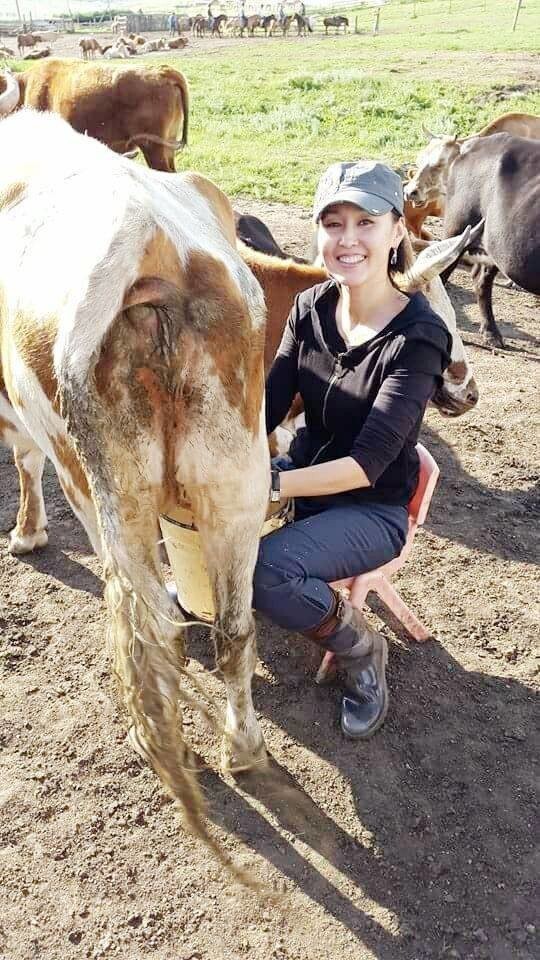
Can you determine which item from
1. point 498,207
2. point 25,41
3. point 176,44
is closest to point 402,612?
point 498,207

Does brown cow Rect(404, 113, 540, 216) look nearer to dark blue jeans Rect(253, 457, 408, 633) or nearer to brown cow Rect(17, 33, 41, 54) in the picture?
dark blue jeans Rect(253, 457, 408, 633)

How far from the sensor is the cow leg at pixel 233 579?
1954 mm

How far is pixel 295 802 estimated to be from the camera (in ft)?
8.55

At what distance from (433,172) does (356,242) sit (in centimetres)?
646

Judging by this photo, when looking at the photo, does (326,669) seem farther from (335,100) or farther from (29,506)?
(335,100)

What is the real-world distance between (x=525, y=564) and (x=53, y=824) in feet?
8.36

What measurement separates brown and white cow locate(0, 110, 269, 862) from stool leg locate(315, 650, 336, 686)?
40.2 inches

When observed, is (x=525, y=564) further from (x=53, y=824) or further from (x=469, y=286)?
(x=469, y=286)

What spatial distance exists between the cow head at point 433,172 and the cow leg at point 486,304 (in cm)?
208

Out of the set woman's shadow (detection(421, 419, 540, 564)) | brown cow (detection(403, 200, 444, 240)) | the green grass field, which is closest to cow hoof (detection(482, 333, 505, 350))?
woman's shadow (detection(421, 419, 540, 564))

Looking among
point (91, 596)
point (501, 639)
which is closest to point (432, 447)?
point (501, 639)

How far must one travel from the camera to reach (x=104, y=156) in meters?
2.21

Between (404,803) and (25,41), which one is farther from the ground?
(25,41)

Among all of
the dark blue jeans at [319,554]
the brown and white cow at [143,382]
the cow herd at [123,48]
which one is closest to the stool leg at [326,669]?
the dark blue jeans at [319,554]
